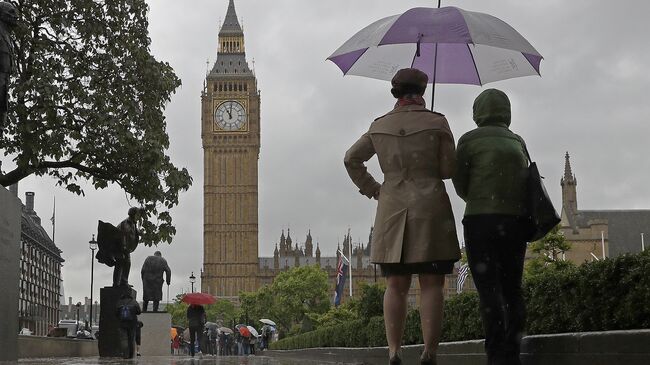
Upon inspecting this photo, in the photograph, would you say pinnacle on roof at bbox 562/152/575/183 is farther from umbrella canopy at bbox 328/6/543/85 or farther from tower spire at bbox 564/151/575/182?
umbrella canopy at bbox 328/6/543/85

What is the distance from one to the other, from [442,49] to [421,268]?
280 centimetres

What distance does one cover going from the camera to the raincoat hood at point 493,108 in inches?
235

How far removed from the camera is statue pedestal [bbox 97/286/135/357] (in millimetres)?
16094

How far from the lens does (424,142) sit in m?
6.03

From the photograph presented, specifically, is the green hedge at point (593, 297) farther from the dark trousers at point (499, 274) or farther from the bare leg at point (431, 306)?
the bare leg at point (431, 306)

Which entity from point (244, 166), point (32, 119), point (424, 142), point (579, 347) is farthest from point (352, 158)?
point (244, 166)

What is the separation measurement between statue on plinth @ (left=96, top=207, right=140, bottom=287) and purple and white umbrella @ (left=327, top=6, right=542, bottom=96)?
8915 mm

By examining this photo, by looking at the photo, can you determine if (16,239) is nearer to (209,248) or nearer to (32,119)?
(32,119)

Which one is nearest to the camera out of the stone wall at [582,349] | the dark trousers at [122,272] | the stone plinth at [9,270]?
the stone wall at [582,349]

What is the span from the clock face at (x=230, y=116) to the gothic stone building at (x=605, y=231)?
58.4 meters

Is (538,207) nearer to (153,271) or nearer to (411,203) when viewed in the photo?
(411,203)

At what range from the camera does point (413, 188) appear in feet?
19.6

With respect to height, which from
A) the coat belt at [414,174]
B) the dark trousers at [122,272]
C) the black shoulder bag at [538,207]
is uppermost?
the dark trousers at [122,272]

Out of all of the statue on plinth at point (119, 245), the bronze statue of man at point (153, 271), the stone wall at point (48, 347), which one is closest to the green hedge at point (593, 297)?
the statue on plinth at point (119, 245)
